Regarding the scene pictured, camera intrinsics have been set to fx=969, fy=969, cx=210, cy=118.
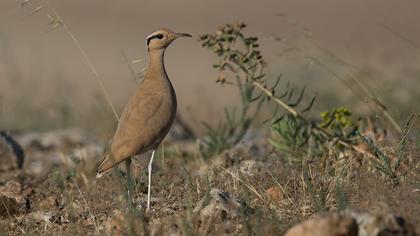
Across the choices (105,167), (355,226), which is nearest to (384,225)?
(355,226)

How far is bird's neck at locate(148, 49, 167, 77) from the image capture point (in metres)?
6.67

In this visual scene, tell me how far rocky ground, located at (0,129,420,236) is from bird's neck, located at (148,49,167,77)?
684 mm

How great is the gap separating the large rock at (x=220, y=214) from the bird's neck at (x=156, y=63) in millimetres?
1681

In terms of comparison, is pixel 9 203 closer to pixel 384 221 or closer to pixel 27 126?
pixel 384 221

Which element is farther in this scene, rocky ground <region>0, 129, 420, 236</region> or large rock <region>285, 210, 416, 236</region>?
rocky ground <region>0, 129, 420, 236</region>

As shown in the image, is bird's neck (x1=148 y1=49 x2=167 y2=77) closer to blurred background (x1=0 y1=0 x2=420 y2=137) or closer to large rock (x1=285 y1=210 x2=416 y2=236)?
blurred background (x1=0 y1=0 x2=420 y2=137)

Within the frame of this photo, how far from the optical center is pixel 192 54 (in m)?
20.4

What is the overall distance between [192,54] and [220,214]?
15566 millimetres

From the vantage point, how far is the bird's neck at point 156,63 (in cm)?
667

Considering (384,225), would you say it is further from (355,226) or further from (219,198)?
(219,198)

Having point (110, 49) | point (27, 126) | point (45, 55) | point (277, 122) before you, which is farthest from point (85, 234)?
point (110, 49)

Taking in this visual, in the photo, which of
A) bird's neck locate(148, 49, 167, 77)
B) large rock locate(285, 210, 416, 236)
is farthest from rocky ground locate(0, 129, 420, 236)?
bird's neck locate(148, 49, 167, 77)

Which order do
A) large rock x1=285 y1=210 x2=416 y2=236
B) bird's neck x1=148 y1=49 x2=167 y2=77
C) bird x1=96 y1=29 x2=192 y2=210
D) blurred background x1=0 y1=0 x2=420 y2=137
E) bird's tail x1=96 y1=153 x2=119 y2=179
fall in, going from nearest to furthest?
1. large rock x1=285 y1=210 x2=416 y2=236
2. bird's tail x1=96 y1=153 x2=119 y2=179
3. bird x1=96 y1=29 x2=192 y2=210
4. bird's neck x1=148 y1=49 x2=167 y2=77
5. blurred background x1=0 y1=0 x2=420 y2=137

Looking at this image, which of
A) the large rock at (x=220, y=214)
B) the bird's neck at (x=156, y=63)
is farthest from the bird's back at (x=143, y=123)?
the large rock at (x=220, y=214)
